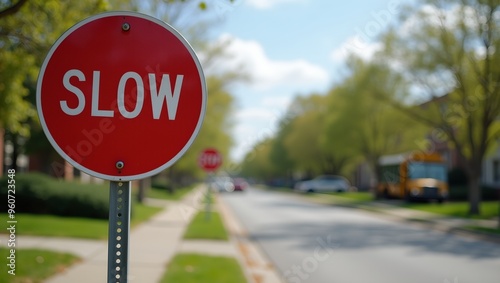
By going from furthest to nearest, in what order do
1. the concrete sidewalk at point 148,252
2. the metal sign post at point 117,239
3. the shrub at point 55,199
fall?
1. the shrub at point 55,199
2. the concrete sidewalk at point 148,252
3. the metal sign post at point 117,239

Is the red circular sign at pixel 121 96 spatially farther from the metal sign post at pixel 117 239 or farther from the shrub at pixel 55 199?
the shrub at pixel 55 199

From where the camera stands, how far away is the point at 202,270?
9750 mm

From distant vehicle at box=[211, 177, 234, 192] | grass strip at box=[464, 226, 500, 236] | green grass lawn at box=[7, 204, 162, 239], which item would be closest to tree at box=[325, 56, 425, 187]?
distant vehicle at box=[211, 177, 234, 192]

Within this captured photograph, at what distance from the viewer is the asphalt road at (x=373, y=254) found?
34.2 feet

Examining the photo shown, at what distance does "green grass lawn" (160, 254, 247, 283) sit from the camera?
8.88 metres

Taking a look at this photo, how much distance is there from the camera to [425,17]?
25.2 m

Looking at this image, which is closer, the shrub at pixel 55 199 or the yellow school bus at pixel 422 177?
the shrub at pixel 55 199

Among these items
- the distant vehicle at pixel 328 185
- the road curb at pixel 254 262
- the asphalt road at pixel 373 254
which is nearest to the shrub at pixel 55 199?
the road curb at pixel 254 262

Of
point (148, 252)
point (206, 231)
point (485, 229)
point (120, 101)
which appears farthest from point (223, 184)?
point (120, 101)

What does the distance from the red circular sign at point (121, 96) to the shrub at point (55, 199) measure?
15619 mm

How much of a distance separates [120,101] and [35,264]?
7.60 meters

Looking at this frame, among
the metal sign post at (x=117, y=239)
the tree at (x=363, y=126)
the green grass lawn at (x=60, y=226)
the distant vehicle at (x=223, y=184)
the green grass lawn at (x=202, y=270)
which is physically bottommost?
the distant vehicle at (x=223, y=184)

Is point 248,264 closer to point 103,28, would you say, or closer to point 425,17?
point 103,28

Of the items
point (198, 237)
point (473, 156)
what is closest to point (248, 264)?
point (198, 237)
